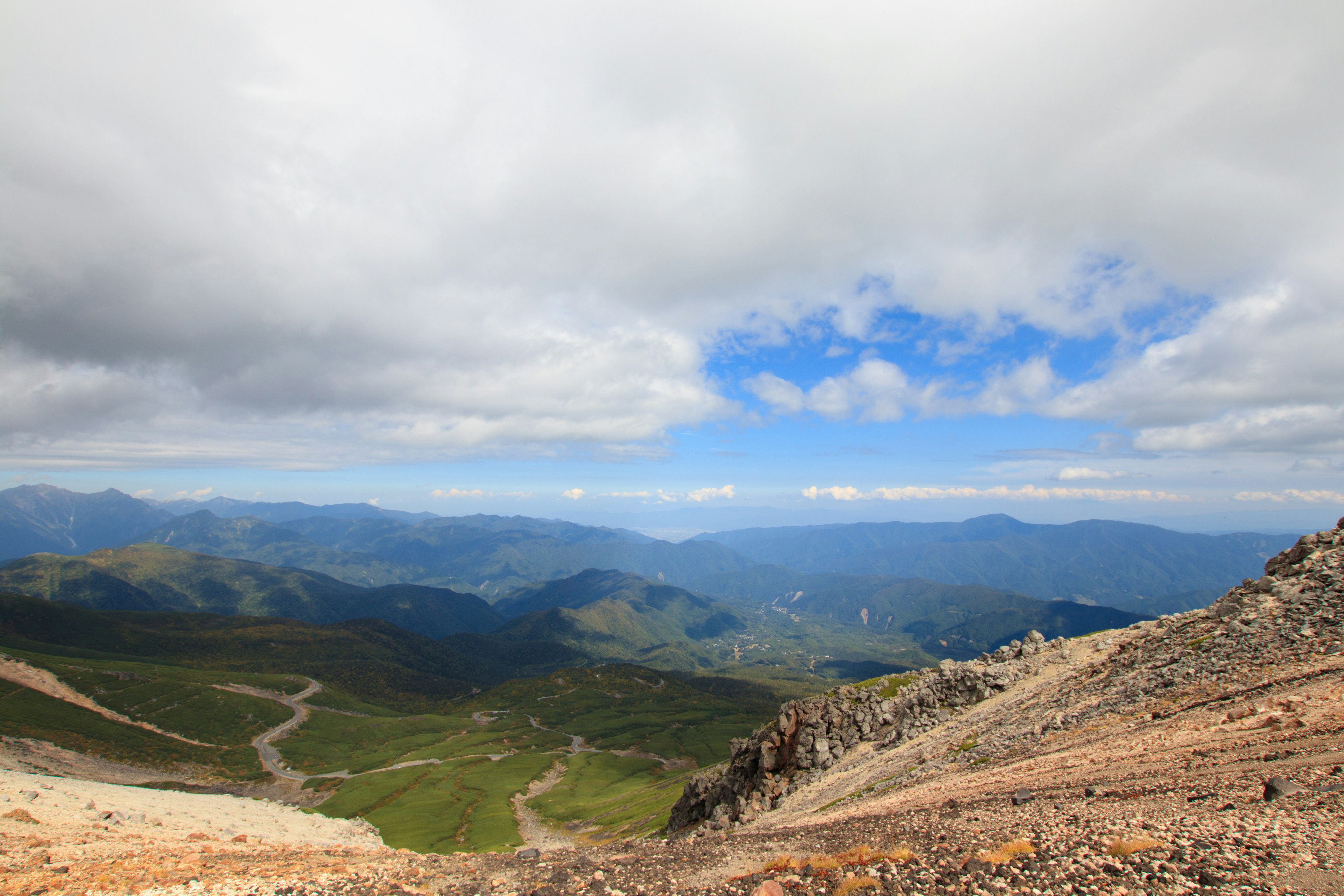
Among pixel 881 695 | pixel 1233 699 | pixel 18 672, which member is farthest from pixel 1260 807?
pixel 18 672

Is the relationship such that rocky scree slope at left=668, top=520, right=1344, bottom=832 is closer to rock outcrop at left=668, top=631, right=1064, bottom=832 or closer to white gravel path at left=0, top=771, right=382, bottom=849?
rock outcrop at left=668, top=631, right=1064, bottom=832

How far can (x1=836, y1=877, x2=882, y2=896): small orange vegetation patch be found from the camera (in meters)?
15.7

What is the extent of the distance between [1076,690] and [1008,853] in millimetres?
36535

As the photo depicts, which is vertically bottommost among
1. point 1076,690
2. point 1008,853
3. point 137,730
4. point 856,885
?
point 137,730

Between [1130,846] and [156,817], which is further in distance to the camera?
[156,817]

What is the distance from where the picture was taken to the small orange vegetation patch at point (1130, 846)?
1510 centimetres

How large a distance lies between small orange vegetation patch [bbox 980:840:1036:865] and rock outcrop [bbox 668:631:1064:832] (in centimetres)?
3897

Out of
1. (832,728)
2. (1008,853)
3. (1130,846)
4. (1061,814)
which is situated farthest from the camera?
(832,728)

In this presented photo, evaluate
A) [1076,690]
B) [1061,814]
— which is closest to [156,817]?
[1061,814]

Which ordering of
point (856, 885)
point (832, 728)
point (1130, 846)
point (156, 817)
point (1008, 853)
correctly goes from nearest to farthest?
point (1130, 846) < point (856, 885) < point (1008, 853) < point (156, 817) < point (832, 728)

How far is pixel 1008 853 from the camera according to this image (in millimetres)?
16531

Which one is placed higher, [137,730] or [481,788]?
[481,788]

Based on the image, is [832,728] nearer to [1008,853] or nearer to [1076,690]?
[1076,690]

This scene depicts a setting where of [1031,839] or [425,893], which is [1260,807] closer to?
[1031,839]
